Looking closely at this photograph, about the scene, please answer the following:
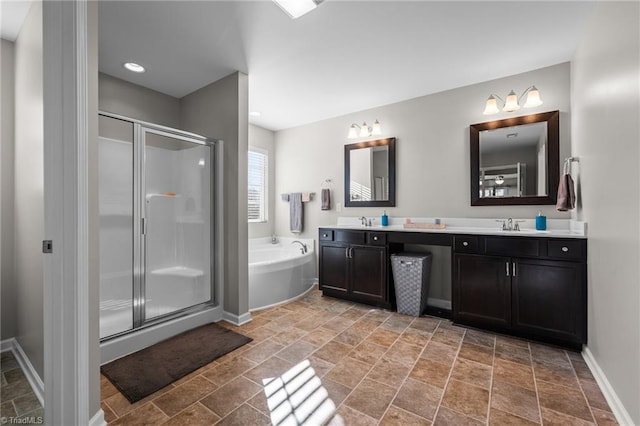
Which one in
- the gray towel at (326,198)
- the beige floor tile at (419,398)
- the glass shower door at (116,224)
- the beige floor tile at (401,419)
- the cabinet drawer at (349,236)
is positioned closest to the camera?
the beige floor tile at (401,419)

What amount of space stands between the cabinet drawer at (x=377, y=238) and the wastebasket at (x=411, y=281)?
7.9 inches

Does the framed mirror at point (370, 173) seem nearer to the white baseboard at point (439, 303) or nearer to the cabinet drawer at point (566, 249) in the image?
the white baseboard at point (439, 303)

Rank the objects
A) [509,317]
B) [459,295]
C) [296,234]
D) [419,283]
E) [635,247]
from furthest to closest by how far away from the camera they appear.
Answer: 1. [296,234]
2. [419,283]
3. [459,295]
4. [509,317]
5. [635,247]

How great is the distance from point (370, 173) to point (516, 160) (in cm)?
165

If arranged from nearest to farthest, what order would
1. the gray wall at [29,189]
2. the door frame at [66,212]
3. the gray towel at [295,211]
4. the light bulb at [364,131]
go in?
the door frame at [66,212] → the gray wall at [29,189] → the light bulb at [364,131] → the gray towel at [295,211]

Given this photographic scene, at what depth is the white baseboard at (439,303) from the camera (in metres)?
3.26

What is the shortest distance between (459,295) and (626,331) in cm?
130

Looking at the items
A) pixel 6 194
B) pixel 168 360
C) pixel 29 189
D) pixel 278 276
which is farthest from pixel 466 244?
pixel 6 194

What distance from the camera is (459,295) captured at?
2736 millimetres

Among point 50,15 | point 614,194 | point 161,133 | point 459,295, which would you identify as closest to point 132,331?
point 161,133

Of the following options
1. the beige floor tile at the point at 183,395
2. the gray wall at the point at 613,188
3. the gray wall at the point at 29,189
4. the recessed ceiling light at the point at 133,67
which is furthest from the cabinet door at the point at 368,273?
the recessed ceiling light at the point at 133,67

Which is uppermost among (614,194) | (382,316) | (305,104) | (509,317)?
(305,104)

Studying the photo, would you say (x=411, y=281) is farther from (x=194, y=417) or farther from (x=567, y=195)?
(x=194, y=417)

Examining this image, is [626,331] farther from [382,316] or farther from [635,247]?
[382,316]
